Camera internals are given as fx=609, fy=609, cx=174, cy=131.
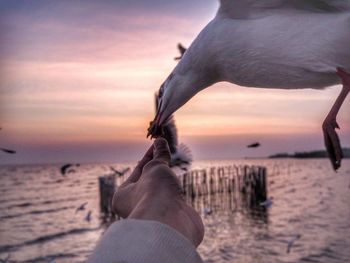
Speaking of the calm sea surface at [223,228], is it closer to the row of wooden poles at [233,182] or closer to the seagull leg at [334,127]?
the row of wooden poles at [233,182]

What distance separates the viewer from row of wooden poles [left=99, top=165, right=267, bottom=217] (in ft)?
94.0

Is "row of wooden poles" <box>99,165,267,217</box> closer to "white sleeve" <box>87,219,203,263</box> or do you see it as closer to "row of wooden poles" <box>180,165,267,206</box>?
"row of wooden poles" <box>180,165,267,206</box>

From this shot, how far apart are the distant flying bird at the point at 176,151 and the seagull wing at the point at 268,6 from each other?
0.82 metres

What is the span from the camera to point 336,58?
8.01ft

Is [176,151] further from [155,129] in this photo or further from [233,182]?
[233,182]

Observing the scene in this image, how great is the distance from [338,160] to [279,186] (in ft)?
133

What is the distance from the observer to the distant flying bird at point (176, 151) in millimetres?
1709

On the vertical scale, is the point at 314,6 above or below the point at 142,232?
above

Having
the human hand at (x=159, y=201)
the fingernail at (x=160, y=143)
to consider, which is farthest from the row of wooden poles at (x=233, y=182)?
the human hand at (x=159, y=201)

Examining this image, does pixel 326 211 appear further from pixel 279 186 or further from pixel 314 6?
pixel 314 6

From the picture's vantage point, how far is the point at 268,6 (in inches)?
97.0

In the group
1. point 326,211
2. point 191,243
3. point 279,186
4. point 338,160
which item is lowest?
point 279,186

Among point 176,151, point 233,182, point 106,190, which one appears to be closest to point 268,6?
point 176,151

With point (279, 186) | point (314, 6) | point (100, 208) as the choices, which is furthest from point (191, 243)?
point (279, 186)
